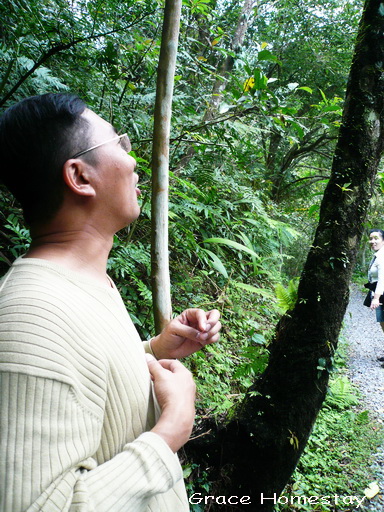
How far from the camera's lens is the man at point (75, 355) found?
698 millimetres

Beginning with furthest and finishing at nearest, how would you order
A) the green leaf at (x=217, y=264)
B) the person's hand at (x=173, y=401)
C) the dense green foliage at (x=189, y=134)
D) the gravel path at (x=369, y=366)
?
1. the green leaf at (x=217, y=264)
2. the gravel path at (x=369, y=366)
3. the dense green foliage at (x=189, y=134)
4. the person's hand at (x=173, y=401)

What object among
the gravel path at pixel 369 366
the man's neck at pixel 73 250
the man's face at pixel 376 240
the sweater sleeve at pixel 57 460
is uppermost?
the man's face at pixel 376 240

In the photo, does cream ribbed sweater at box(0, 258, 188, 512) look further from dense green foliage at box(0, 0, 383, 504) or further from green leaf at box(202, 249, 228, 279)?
green leaf at box(202, 249, 228, 279)

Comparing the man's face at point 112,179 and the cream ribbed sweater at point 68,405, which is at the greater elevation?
the man's face at point 112,179

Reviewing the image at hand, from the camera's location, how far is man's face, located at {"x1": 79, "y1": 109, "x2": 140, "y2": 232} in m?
1.14

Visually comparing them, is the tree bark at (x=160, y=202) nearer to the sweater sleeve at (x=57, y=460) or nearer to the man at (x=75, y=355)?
the man at (x=75, y=355)

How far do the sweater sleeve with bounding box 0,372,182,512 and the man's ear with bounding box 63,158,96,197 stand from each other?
0.59 meters

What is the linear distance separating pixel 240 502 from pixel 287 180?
32.0 ft

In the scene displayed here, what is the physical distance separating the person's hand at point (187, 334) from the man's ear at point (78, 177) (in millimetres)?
657

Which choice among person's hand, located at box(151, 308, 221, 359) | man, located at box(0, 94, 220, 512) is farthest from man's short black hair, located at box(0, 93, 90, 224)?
person's hand, located at box(151, 308, 221, 359)

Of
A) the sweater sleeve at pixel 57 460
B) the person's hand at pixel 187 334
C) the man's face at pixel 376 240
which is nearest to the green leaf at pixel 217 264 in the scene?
the person's hand at pixel 187 334

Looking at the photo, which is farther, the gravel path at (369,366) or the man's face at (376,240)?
the man's face at (376,240)

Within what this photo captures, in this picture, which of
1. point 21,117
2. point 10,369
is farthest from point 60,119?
point 10,369

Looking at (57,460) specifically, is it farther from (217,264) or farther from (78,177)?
(217,264)
